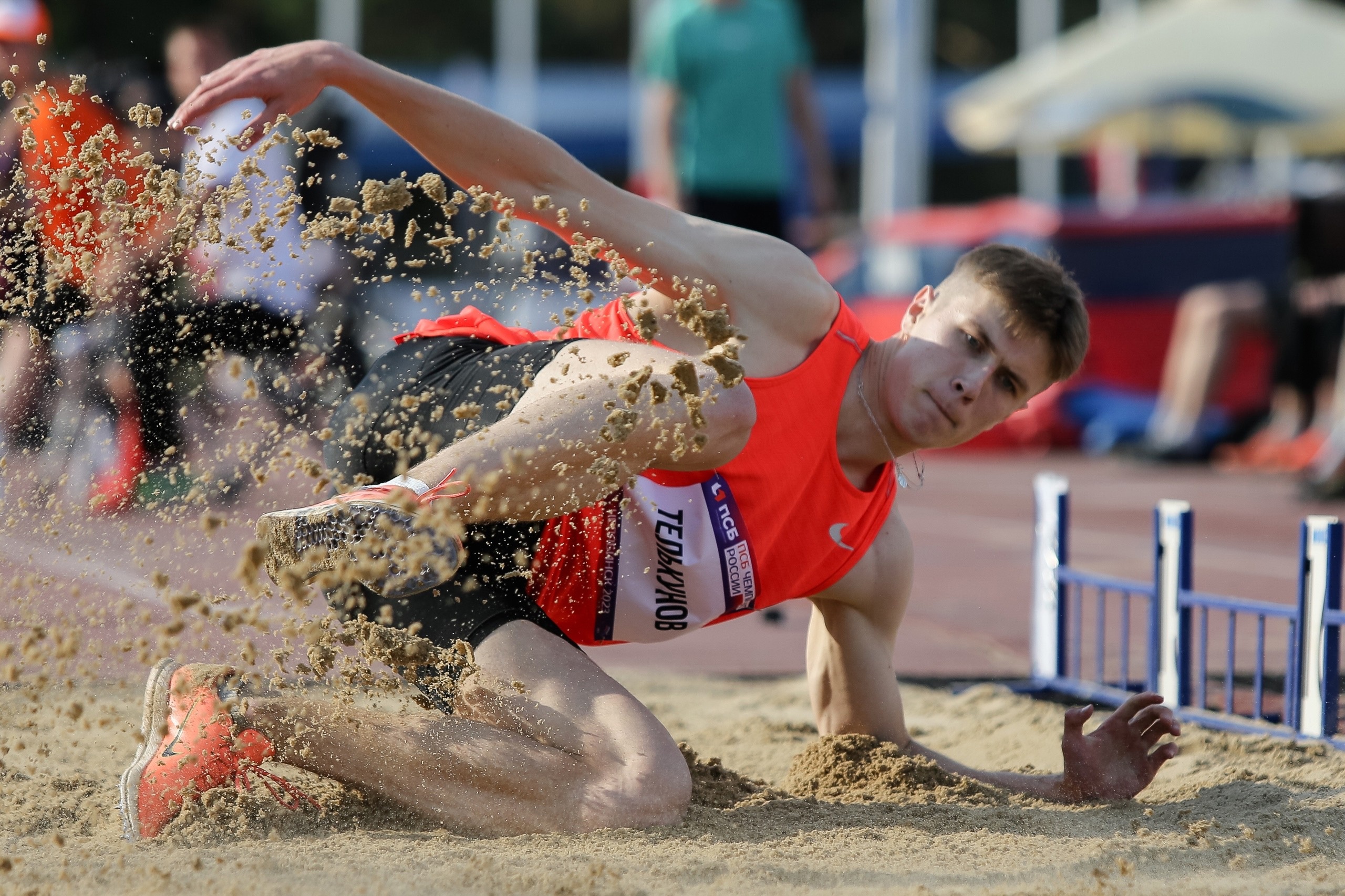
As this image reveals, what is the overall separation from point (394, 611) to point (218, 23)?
4.11 meters

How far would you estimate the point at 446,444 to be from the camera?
8.46 feet

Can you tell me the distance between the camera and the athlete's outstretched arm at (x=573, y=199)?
8.60 feet

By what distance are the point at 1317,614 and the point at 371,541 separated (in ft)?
6.38

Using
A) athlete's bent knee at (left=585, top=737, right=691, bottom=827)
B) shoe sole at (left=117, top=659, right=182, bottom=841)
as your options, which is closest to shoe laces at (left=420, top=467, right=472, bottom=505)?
athlete's bent knee at (left=585, top=737, right=691, bottom=827)

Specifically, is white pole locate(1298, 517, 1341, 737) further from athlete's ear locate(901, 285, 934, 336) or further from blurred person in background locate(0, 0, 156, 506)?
blurred person in background locate(0, 0, 156, 506)

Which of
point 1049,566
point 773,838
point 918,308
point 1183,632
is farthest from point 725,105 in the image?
point 773,838

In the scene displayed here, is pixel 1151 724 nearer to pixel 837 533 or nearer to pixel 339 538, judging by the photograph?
pixel 837 533

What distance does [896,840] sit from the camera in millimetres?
2451

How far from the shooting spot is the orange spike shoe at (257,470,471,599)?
2217 millimetres

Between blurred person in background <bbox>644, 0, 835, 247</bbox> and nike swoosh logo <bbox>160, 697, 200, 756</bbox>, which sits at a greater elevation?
blurred person in background <bbox>644, 0, 835, 247</bbox>

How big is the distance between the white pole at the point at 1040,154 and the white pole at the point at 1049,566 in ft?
58.1

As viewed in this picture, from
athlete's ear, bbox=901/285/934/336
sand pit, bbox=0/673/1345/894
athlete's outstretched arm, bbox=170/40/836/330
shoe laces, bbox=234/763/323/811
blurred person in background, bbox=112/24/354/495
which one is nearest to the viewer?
sand pit, bbox=0/673/1345/894

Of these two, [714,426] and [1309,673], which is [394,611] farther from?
[1309,673]

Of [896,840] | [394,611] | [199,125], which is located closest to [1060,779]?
[896,840]
